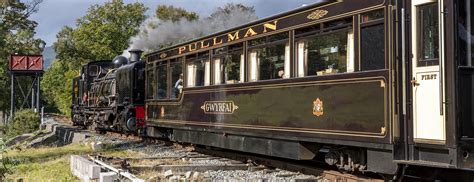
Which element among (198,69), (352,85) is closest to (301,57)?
(352,85)

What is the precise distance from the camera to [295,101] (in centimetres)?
887

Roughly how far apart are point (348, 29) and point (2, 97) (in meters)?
46.5

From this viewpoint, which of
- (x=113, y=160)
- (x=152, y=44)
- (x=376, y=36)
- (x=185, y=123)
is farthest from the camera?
(x=152, y=44)

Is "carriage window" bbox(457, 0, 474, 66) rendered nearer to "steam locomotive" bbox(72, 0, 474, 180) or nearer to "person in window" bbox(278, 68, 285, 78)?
"steam locomotive" bbox(72, 0, 474, 180)

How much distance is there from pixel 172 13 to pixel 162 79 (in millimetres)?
30424

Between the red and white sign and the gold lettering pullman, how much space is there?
1813 centimetres

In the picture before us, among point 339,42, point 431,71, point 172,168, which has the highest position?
Answer: point 339,42

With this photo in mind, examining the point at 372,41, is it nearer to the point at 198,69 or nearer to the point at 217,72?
the point at 217,72

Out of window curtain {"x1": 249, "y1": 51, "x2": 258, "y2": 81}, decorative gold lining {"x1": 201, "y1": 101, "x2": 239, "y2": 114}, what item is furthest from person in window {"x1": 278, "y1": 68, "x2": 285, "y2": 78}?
decorative gold lining {"x1": 201, "y1": 101, "x2": 239, "y2": 114}

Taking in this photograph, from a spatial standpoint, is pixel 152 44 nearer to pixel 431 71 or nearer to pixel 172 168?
pixel 172 168

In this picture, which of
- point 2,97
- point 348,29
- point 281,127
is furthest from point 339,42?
point 2,97

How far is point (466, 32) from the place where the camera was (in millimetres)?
6586

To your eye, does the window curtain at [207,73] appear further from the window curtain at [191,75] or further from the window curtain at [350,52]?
the window curtain at [350,52]

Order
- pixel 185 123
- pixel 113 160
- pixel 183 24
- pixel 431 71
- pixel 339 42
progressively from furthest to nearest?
1. pixel 183 24
2. pixel 185 123
3. pixel 113 160
4. pixel 339 42
5. pixel 431 71
